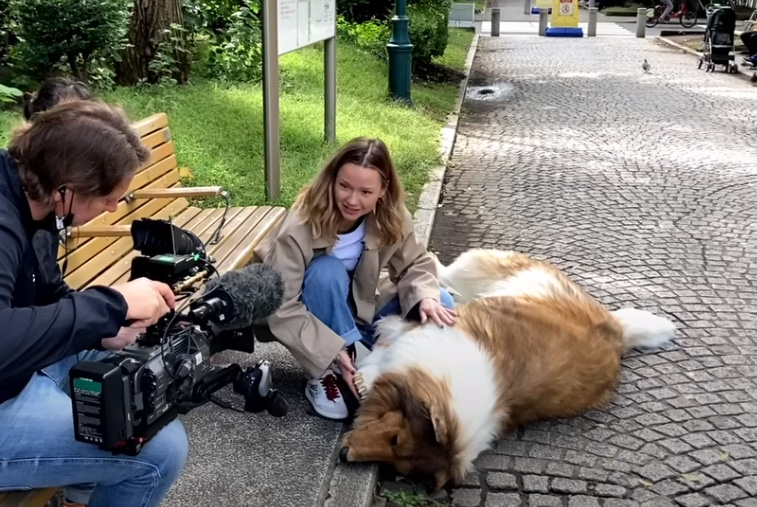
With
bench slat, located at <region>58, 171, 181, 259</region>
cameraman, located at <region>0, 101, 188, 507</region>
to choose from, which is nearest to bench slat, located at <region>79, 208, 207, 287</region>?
bench slat, located at <region>58, 171, 181, 259</region>

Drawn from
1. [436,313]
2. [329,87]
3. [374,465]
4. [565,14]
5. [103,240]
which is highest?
[565,14]

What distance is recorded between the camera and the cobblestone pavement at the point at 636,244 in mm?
3463

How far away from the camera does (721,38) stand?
17297mm

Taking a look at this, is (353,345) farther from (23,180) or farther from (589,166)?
(589,166)

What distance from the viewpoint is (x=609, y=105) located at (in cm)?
1325

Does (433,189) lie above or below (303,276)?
below

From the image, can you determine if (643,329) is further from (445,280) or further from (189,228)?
(189,228)

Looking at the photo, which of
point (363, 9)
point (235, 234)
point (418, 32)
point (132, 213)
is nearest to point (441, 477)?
point (235, 234)

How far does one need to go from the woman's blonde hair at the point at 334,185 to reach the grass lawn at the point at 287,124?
2.13 m

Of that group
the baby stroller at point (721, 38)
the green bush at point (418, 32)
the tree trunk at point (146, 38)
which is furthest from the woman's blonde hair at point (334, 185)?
the baby stroller at point (721, 38)

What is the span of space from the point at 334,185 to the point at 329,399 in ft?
3.24

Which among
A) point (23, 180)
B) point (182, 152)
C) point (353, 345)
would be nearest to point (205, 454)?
point (353, 345)

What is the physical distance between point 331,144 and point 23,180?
6.28 metres

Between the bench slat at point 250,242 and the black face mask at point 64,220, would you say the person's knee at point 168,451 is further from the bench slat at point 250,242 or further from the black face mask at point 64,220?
the bench slat at point 250,242
